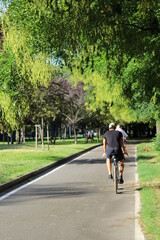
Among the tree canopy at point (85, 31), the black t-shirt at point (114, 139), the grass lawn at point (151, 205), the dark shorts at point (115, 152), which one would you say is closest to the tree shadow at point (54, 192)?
the dark shorts at point (115, 152)

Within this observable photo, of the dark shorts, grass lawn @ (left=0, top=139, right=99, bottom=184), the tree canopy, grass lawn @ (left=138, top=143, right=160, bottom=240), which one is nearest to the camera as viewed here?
grass lawn @ (left=138, top=143, right=160, bottom=240)

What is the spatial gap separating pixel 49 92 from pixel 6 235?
23.3 meters

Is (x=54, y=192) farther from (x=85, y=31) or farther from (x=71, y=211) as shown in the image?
Answer: (x=85, y=31)

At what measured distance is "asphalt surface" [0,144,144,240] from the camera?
255 inches

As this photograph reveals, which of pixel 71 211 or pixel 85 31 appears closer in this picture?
pixel 85 31

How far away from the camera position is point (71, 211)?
27.2ft

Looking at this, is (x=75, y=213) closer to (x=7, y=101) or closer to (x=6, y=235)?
(x=6, y=235)

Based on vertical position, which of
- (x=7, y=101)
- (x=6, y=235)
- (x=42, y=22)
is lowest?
(x=6, y=235)

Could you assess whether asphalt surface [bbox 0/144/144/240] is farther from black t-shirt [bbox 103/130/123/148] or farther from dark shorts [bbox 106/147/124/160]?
black t-shirt [bbox 103/130/123/148]

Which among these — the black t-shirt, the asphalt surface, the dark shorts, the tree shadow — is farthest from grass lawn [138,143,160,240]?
the tree shadow

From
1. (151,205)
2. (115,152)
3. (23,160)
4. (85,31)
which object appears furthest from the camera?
(23,160)

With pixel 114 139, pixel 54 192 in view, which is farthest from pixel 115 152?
pixel 54 192

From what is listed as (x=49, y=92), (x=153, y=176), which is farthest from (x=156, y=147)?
(x=153, y=176)

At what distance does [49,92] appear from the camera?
2936 centimetres
